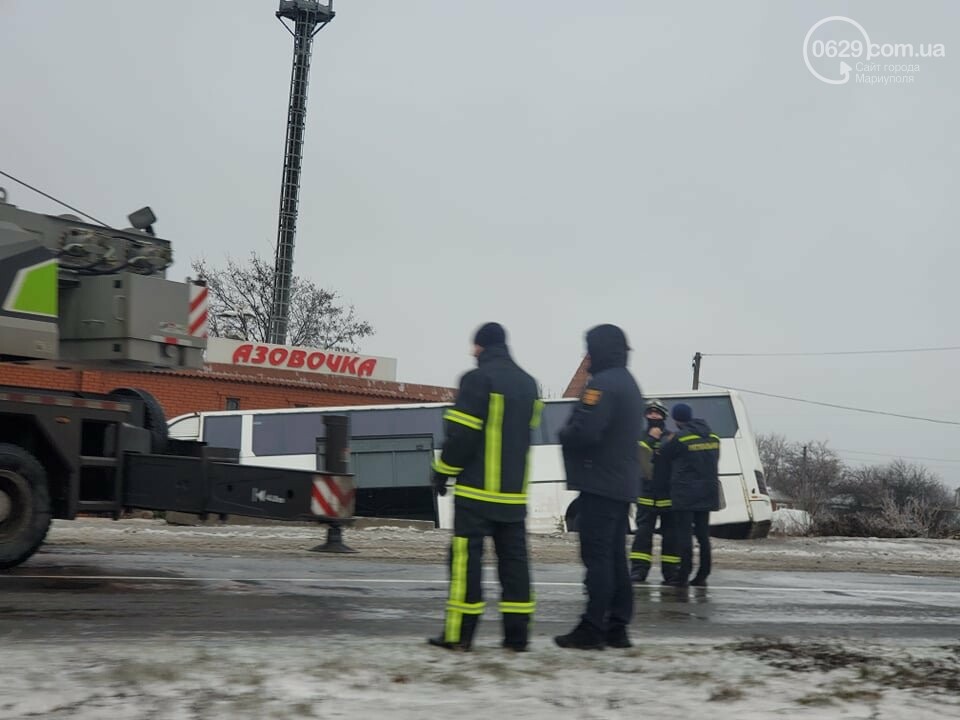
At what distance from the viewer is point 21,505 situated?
847 cm

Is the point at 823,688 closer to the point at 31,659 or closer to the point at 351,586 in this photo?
the point at 31,659

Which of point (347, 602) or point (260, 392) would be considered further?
point (260, 392)

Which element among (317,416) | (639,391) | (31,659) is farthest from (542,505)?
(31,659)

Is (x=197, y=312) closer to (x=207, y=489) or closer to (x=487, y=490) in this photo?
(x=207, y=489)

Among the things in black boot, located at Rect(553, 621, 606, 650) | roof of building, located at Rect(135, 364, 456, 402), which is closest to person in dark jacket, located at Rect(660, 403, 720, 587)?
black boot, located at Rect(553, 621, 606, 650)

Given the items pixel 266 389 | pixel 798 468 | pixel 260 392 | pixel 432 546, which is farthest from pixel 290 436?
pixel 798 468

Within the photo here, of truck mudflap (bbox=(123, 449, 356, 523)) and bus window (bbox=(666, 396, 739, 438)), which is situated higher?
bus window (bbox=(666, 396, 739, 438))

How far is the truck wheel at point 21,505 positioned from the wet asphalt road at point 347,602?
213mm

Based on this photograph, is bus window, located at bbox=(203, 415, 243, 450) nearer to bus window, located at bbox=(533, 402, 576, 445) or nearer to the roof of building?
bus window, located at bbox=(533, 402, 576, 445)

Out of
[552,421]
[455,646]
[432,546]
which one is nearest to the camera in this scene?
[455,646]

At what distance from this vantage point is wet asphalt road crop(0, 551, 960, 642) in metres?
6.54

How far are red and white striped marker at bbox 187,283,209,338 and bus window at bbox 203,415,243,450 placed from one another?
13212 millimetres

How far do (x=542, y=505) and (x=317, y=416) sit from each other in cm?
485

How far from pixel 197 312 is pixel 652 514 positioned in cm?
448
